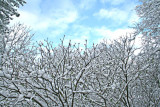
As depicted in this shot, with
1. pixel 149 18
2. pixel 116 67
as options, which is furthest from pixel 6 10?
pixel 149 18

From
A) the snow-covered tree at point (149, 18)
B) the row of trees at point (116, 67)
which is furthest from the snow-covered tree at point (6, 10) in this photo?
the snow-covered tree at point (149, 18)

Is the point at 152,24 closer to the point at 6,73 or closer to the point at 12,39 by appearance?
the point at 6,73

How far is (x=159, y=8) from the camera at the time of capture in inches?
270

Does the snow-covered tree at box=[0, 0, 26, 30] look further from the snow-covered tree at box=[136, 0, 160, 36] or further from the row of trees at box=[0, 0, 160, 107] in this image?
the snow-covered tree at box=[136, 0, 160, 36]

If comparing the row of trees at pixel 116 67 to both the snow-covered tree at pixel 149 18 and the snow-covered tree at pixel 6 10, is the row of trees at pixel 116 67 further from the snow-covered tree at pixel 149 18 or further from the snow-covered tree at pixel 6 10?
the snow-covered tree at pixel 6 10

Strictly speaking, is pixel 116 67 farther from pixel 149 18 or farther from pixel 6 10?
pixel 6 10

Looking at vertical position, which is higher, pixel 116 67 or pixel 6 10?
pixel 6 10

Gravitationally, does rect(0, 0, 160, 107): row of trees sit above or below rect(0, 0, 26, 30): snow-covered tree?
below

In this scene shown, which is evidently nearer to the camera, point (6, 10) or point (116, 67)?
point (116, 67)

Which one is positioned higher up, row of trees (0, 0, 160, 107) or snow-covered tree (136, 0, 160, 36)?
snow-covered tree (136, 0, 160, 36)

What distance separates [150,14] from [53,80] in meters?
7.41

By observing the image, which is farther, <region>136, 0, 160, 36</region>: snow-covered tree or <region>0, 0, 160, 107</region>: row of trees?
<region>136, 0, 160, 36</region>: snow-covered tree

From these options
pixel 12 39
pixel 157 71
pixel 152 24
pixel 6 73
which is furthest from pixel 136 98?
pixel 12 39

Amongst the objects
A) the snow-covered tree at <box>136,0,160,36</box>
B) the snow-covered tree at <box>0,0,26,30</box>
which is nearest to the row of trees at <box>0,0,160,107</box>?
the snow-covered tree at <box>136,0,160,36</box>
